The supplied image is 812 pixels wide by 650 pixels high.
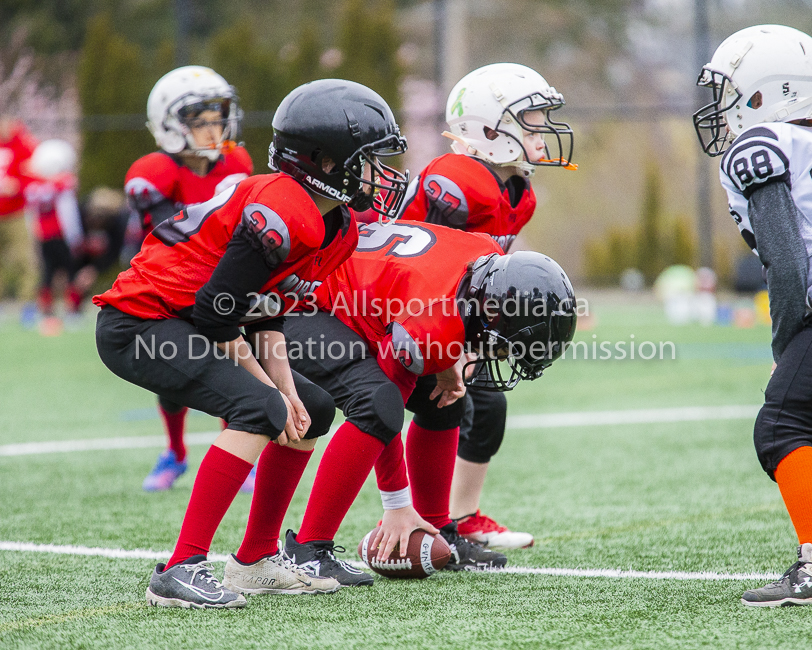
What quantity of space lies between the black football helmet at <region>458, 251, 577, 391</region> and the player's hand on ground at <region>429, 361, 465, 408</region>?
0.41 feet

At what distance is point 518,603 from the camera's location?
287 centimetres

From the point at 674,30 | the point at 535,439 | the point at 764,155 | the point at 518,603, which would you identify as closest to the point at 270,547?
the point at 518,603

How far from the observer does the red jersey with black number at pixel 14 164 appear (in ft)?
52.6

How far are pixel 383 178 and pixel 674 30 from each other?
1639 centimetres

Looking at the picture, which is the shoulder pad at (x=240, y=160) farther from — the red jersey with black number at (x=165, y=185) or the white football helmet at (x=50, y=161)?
the white football helmet at (x=50, y=161)

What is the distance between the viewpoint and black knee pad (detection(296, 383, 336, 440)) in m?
3.06

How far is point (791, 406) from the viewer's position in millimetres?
2809

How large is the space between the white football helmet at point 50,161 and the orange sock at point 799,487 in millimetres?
14124

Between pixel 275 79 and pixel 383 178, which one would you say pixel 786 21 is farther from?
pixel 383 178

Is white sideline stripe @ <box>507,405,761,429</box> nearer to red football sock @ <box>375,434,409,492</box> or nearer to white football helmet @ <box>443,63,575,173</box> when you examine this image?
white football helmet @ <box>443,63,575,173</box>

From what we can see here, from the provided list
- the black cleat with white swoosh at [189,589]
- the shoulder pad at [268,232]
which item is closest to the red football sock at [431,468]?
the black cleat with white swoosh at [189,589]

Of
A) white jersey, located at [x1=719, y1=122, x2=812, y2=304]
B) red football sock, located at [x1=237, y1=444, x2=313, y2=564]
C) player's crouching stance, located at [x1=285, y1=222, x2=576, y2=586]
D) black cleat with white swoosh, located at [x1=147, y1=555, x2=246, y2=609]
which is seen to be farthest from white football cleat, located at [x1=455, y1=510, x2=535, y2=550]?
white jersey, located at [x1=719, y1=122, x2=812, y2=304]

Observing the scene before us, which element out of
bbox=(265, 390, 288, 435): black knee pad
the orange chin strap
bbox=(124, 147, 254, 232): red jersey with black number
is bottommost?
bbox=(265, 390, 288, 435): black knee pad

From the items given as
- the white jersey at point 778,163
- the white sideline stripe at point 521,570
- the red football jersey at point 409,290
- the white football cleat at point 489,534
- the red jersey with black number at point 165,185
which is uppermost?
the red jersey with black number at point 165,185
